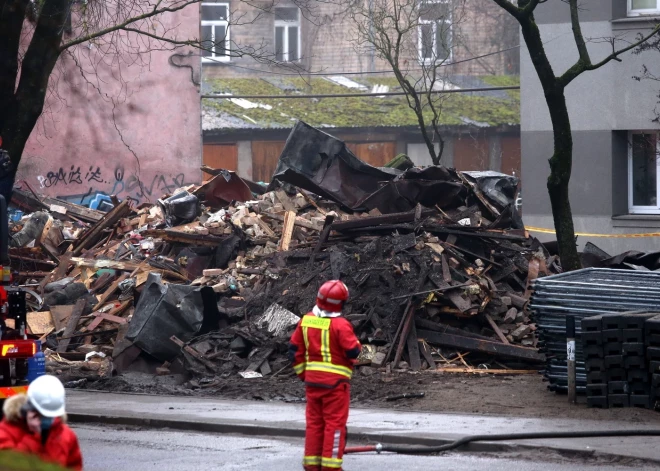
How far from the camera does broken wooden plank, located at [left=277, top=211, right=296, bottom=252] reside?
1677 centimetres

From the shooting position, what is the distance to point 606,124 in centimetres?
1906

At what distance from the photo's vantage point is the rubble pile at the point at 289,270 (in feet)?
45.0

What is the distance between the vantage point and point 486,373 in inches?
513

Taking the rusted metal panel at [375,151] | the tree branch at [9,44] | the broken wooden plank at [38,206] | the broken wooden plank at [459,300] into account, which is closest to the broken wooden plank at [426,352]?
the broken wooden plank at [459,300]

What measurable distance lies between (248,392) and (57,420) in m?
8.16

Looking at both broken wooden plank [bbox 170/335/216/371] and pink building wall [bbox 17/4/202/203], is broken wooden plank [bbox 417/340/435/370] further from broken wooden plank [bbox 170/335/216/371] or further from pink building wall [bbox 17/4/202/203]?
pink building wall [bbox 17/4/202/203]

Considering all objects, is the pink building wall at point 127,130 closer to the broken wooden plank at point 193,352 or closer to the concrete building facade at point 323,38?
the broken wooden plank at point 193,352

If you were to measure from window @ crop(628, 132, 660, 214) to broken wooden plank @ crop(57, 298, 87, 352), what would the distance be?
37.4ft

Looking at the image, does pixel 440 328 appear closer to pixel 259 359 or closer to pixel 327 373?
pixel 259 359

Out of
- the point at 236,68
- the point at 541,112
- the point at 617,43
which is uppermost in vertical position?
the point at 236,68

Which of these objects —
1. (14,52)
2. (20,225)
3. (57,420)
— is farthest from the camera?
(20,225)

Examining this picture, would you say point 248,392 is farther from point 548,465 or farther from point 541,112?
point 541,112

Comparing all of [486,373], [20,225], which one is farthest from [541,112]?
[20,225]

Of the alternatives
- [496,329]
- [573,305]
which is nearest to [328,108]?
[496,329]
